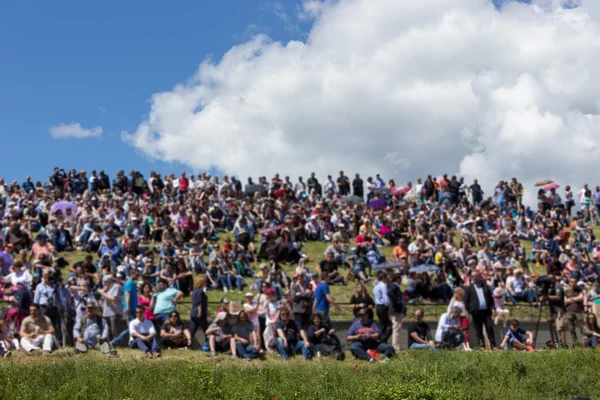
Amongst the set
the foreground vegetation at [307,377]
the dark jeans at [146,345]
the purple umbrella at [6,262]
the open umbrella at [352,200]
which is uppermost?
the open umbrella at [352,200]

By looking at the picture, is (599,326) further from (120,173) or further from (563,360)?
(120,173)

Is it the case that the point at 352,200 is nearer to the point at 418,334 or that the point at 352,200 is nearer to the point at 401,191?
the point at 401,191

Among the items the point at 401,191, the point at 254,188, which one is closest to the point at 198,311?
the point at 254,188

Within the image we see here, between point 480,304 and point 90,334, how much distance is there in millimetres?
9625

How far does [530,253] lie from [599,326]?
992 centimetres

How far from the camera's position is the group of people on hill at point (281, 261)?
16188mm

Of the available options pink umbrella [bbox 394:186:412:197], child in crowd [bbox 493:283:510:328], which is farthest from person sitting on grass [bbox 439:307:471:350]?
pink umbrella [bbox 394:186:412:197]

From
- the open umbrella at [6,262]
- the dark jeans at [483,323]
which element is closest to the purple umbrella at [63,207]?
the open umbrella at [6,262]

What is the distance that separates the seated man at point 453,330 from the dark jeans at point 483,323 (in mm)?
658

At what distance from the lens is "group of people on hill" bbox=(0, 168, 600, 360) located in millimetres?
16188

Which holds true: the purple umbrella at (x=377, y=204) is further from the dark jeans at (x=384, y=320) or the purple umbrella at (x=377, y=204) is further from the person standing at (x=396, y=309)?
the dark jeans at (x=384, y=320)

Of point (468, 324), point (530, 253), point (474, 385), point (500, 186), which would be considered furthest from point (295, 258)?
point (500, 186)

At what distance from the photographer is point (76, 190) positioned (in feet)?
106

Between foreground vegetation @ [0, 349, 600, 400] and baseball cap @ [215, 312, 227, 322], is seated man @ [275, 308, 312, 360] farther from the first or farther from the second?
baseball cap @ [215, 312, 227, 322]
